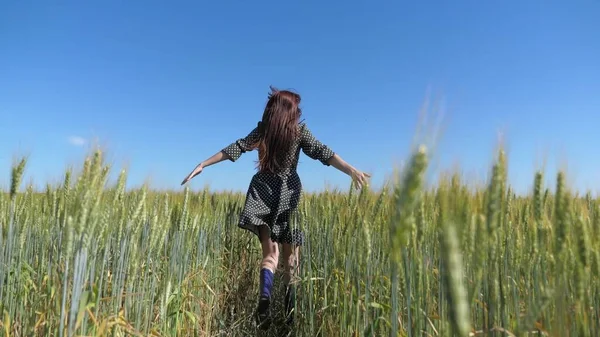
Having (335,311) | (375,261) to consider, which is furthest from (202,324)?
(375,261)

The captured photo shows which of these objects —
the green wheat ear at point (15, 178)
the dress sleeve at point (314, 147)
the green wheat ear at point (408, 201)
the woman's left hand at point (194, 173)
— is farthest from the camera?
the dress sleeve at point (314, 147)

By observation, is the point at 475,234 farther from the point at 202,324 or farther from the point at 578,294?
the point at 202,324

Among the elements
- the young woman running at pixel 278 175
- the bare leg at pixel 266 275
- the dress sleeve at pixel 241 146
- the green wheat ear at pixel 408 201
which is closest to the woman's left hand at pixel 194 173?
the young woman running at pixel 278 175

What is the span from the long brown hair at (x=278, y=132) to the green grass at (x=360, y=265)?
361 millimetres

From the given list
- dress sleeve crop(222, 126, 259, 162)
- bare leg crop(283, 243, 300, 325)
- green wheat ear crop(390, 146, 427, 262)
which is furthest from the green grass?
dress sleeve crop(222, 126, 259, 162)

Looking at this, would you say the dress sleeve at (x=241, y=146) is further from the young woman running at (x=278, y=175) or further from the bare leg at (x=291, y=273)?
the bare leg at (x=291, y=273)

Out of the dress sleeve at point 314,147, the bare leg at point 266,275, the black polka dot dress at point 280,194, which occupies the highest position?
the dress sleeve at point 314,147

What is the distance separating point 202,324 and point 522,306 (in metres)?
1.75

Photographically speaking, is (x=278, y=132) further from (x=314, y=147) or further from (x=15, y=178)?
(x=15, y=178)

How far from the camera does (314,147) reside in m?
2.75

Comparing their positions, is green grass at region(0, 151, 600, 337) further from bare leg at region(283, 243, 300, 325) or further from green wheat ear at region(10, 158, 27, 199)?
bare leg at region(283, 243, 300, 325)

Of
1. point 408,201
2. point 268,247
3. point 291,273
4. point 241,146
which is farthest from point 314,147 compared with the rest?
point 408,201

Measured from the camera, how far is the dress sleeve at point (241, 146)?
2803 millimetres

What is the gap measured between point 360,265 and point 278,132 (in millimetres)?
1308
